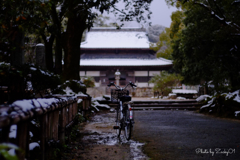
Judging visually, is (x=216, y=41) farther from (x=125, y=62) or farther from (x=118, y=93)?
(x=125, y=62)

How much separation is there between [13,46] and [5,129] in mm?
5163

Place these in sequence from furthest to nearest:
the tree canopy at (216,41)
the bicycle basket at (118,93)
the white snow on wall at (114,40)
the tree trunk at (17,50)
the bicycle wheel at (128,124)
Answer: the white snow on wall at (114,40) → the tree canopy at (216,41) → the tree trunk at (17,50) → the bicycle basket at (118,93) → the bicycle wheel at (128,124)

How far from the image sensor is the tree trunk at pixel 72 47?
389 inches

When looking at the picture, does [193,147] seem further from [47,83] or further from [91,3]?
[91,3]

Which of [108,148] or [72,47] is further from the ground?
[72,47]

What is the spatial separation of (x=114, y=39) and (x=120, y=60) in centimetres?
590

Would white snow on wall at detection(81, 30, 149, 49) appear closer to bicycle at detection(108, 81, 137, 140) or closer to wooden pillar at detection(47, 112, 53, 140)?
bicycle at detection(108, 81, 137, 140)

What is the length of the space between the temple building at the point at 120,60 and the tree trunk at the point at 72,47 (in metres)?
18.2

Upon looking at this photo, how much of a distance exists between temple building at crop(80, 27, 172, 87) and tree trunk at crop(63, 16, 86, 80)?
59.8 feet

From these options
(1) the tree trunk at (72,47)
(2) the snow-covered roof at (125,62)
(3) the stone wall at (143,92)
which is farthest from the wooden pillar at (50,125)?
(2) the snow-covered roof at (125,62)

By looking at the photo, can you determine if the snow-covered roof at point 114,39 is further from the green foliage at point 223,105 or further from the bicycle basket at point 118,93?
the bicycle basket at point 118,93

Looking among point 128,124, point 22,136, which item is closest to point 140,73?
point 128,124

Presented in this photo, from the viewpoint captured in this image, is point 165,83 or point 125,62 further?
point 125,62

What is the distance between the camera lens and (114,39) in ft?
116
